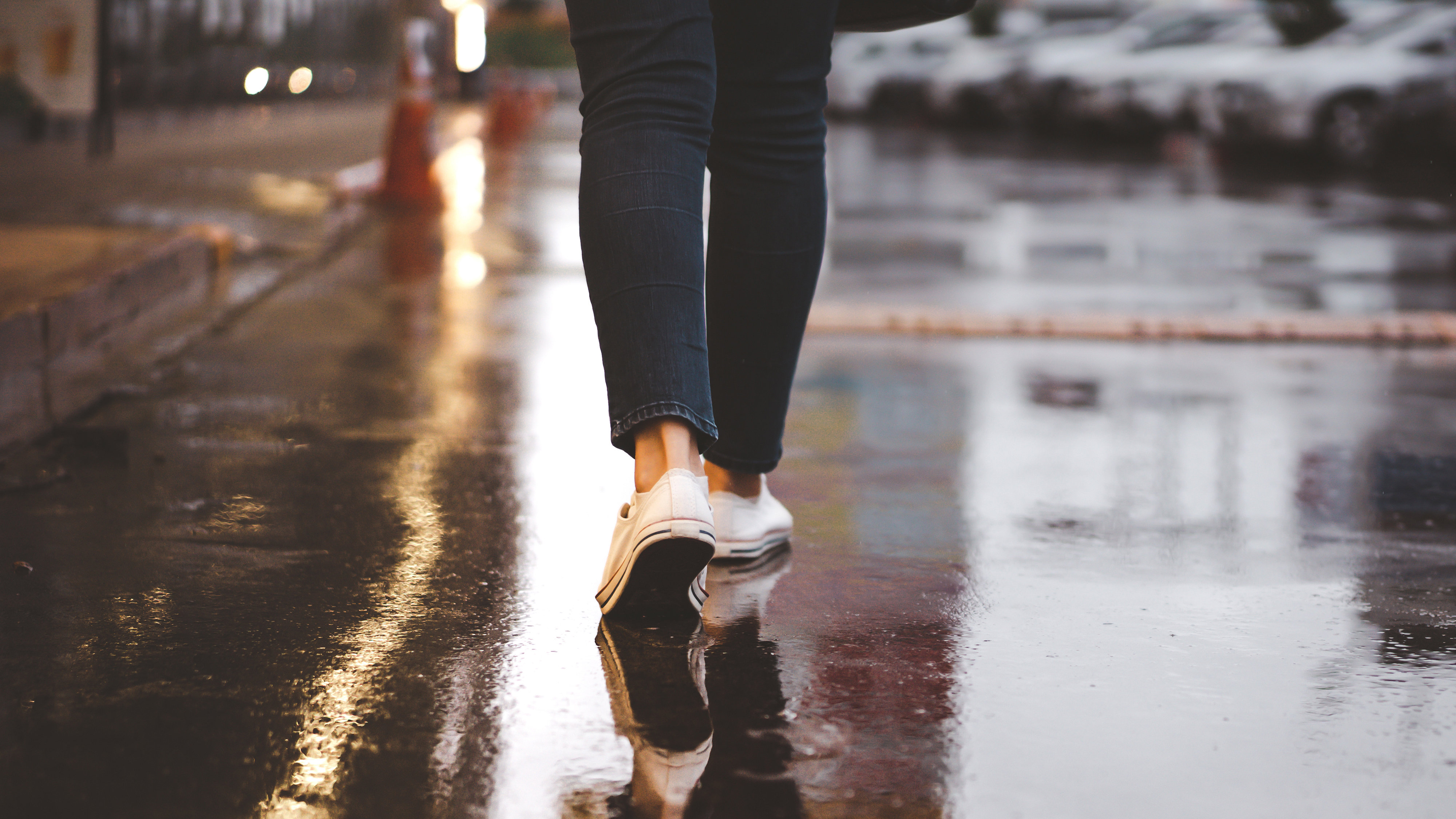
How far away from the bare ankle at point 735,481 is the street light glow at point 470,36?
38.0 metres

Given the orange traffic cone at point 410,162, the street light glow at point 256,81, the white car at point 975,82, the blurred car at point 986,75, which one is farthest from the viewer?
the white car at point 975,82

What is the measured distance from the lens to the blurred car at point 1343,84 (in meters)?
12.2

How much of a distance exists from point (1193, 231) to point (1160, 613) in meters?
6.56

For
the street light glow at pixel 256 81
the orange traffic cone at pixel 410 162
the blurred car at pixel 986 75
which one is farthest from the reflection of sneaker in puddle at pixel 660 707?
the street light glow at pixel 256 81

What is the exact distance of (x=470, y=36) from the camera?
132 feet

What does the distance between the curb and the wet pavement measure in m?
0.71

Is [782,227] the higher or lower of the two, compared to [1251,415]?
higher

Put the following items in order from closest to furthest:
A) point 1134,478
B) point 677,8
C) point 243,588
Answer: point 677,8, point 243,588, point 1134,478

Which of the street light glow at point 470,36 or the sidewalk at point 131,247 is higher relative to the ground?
the street light glow at point 470,36

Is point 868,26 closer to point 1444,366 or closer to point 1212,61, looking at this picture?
point 1444,366

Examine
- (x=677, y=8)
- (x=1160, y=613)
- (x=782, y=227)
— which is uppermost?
(x=677, y=8)

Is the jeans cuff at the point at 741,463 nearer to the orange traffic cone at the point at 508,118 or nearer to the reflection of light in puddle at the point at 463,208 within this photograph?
the reflection of light in puddle at the point at 463,208

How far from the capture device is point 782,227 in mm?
2240

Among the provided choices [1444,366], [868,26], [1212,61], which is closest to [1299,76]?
[1212,61]
